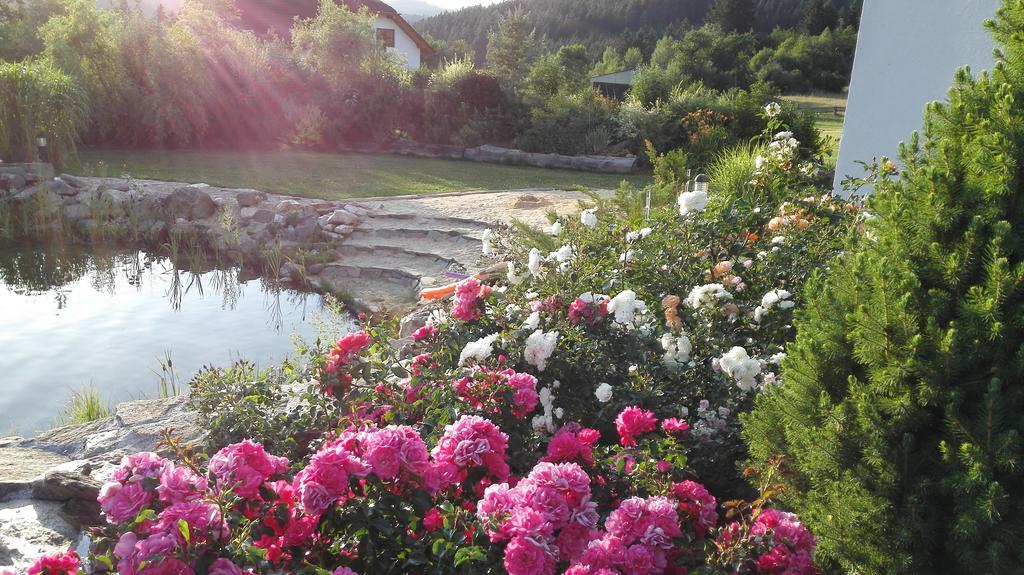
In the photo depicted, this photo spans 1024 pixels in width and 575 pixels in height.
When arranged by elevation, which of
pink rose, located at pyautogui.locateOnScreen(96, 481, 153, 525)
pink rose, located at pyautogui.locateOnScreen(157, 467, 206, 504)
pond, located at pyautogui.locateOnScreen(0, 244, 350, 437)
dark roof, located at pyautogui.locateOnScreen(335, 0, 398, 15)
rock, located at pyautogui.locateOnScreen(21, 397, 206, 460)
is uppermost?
dark roof, located at pyautogui.locateOnScreen(335, 0, 398, 15)

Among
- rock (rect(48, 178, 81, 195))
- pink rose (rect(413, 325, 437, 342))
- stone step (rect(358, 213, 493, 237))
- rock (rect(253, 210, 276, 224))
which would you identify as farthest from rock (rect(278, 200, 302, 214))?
pink rose (rect(413, 325, 437, 342))

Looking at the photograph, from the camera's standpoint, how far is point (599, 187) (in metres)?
10.7

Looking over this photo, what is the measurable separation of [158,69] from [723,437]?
44.5ft

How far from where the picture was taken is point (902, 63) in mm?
5230

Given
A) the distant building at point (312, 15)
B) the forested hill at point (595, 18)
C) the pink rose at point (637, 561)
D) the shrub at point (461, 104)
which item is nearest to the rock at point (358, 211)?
the shrub at point (461, 104)

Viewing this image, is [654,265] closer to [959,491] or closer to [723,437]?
[723,437]

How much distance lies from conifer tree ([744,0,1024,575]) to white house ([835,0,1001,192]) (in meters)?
3.92

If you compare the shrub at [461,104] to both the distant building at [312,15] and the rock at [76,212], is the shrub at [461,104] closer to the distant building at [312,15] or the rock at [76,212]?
the rock at [76,212]

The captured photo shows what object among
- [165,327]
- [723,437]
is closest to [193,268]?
[165,327]

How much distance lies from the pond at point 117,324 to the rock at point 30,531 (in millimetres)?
1932

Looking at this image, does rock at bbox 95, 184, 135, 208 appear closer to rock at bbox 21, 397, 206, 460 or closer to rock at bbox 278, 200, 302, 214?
rock at bbox 278, 200, 302, 214

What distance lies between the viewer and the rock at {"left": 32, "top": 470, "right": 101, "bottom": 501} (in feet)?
7.78

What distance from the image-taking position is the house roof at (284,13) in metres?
28.9

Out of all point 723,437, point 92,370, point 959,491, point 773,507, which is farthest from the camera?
point 92,370
